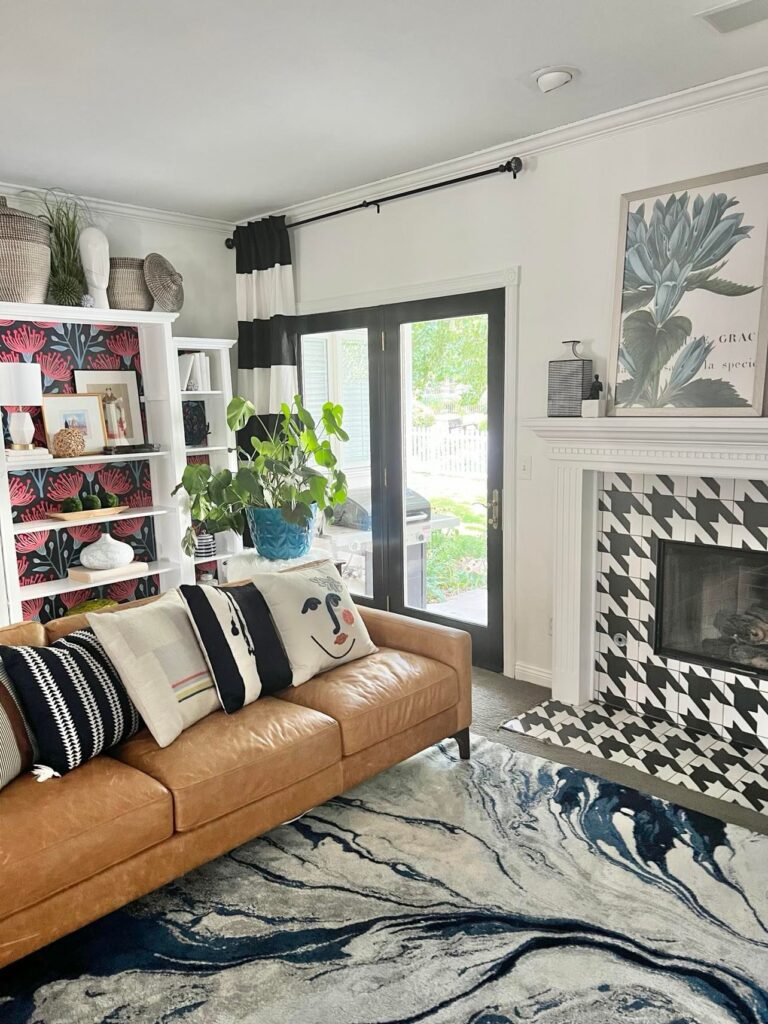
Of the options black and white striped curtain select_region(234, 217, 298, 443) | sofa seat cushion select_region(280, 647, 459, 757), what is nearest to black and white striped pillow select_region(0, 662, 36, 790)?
sofa seat cushion select_region(280, 647, 459, 757)

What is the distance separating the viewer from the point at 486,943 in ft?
6.93

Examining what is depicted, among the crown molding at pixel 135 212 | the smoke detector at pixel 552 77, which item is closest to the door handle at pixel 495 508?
the smoke detector at pixel 552 77

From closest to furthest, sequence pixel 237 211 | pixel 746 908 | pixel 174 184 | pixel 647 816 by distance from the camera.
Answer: pixel 746 908 < pixel 647 816 < pixel 174 184 < pixel 237 211

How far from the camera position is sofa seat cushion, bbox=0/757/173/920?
6.14ft

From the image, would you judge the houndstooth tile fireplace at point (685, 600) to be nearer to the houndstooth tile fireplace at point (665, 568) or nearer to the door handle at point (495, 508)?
the houndstooth tile fireplace at point (665, 568)

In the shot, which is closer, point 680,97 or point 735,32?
point 735,32

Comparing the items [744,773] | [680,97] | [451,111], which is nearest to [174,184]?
[451,111]

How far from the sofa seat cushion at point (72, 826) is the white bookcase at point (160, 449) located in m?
1.97

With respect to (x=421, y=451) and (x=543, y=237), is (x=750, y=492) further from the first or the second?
(x=421, y=451)

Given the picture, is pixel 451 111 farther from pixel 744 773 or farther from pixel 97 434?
pixel 744 773

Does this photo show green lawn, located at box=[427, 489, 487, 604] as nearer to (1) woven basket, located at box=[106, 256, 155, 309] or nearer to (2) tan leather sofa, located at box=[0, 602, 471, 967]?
(2) tan leather sofa, located at box=[0, 602, 471, 967]

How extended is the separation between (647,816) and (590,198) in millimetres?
2608

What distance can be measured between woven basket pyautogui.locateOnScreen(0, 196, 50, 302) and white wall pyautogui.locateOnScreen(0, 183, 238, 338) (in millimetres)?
715

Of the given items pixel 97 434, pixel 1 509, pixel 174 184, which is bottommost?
pixel 1 509
